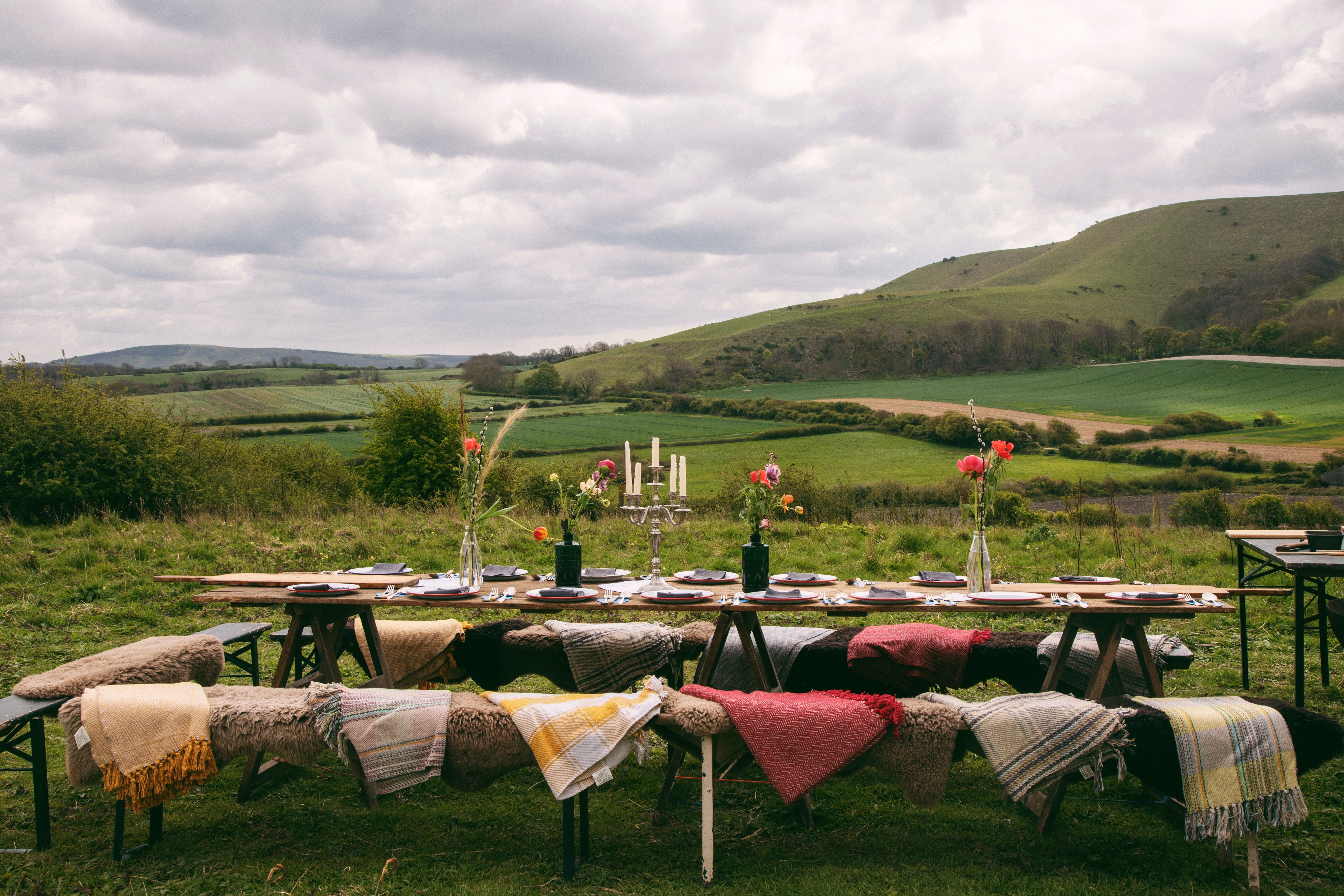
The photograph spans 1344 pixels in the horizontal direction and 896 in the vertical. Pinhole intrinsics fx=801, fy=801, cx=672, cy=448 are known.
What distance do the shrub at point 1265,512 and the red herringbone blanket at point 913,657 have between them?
1197cm

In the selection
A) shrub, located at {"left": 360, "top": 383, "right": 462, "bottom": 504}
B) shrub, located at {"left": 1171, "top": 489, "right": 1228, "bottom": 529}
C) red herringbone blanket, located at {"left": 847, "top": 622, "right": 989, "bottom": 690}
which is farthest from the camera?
shrub, located at {"left": 360, "top": 383, "right": 462, "bottom": 504}

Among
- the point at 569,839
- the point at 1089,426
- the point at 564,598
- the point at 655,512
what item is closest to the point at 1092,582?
the point at 655,512

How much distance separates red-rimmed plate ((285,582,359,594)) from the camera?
3727mm

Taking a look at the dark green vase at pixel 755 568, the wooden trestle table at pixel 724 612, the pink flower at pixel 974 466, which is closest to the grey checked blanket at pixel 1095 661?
the wooden trestle table at pixel 724 612

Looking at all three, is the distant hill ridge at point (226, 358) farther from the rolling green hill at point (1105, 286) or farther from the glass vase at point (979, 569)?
the glass vase at point (979, 569)

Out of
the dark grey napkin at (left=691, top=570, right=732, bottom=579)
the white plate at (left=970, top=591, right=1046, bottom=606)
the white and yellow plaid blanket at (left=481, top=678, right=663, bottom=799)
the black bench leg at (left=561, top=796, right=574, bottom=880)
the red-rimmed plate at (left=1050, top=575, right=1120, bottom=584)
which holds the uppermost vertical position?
the dark grey napkin at (left=691, top=570, right=732, bottom=579)

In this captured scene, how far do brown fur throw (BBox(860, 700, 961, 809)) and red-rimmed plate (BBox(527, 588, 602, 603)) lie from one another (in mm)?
1372

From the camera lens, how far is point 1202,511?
1470 centimetres

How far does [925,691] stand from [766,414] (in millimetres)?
26967

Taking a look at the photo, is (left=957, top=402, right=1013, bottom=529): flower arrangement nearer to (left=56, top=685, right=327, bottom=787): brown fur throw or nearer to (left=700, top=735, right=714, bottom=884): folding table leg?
(left=700, top=735, right=714, bottom=884): folding table leg

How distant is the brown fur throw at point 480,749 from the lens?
9.34 ft

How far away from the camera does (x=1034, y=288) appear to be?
48062 millimetres

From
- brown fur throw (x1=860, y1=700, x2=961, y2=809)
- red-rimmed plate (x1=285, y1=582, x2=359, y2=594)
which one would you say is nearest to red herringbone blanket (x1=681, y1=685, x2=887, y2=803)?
brown fur throw (x1=860, y1=700, x2=961, y2=809)

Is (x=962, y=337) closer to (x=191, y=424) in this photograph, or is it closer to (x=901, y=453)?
(x=901, y=453)
